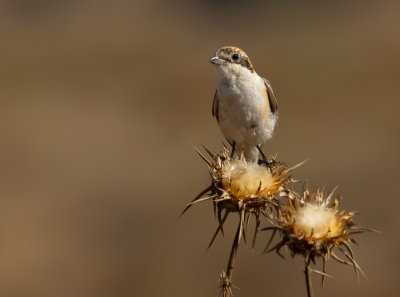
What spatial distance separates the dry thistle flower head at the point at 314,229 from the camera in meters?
4.59

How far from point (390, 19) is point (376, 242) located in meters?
19.3

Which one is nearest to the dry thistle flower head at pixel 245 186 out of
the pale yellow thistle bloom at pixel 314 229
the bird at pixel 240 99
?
the pale yellow thistle bloom at pixel 314 229

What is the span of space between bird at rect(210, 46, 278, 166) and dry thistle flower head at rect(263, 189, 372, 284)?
8.68ft

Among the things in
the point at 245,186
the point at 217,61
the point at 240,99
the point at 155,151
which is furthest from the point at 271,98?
the point at 155,151

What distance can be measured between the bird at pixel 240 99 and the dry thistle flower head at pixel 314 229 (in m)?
2.65

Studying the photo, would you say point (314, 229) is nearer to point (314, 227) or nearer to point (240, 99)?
point (314, 227)

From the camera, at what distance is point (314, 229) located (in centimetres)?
461

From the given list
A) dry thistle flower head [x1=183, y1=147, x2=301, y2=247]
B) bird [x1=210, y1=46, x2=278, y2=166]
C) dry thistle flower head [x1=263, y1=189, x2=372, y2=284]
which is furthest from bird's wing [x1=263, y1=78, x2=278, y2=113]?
dry thistle flower head [x1=263, y1=189, x2=372, y2=284]

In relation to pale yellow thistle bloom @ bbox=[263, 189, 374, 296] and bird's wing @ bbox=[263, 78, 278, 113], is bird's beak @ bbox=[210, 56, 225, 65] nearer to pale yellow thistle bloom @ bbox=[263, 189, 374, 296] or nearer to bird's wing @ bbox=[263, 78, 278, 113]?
bird's wing @ bbox=[263, 78, 278, 113]

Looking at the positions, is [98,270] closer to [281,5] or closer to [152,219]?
[152,219]

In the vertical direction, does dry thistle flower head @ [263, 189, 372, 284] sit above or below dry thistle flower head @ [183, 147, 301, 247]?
below

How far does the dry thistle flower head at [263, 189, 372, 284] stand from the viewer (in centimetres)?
459

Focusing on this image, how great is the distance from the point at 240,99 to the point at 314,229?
3.01 m

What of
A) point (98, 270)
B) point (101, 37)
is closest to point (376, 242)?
point (98, 270)
